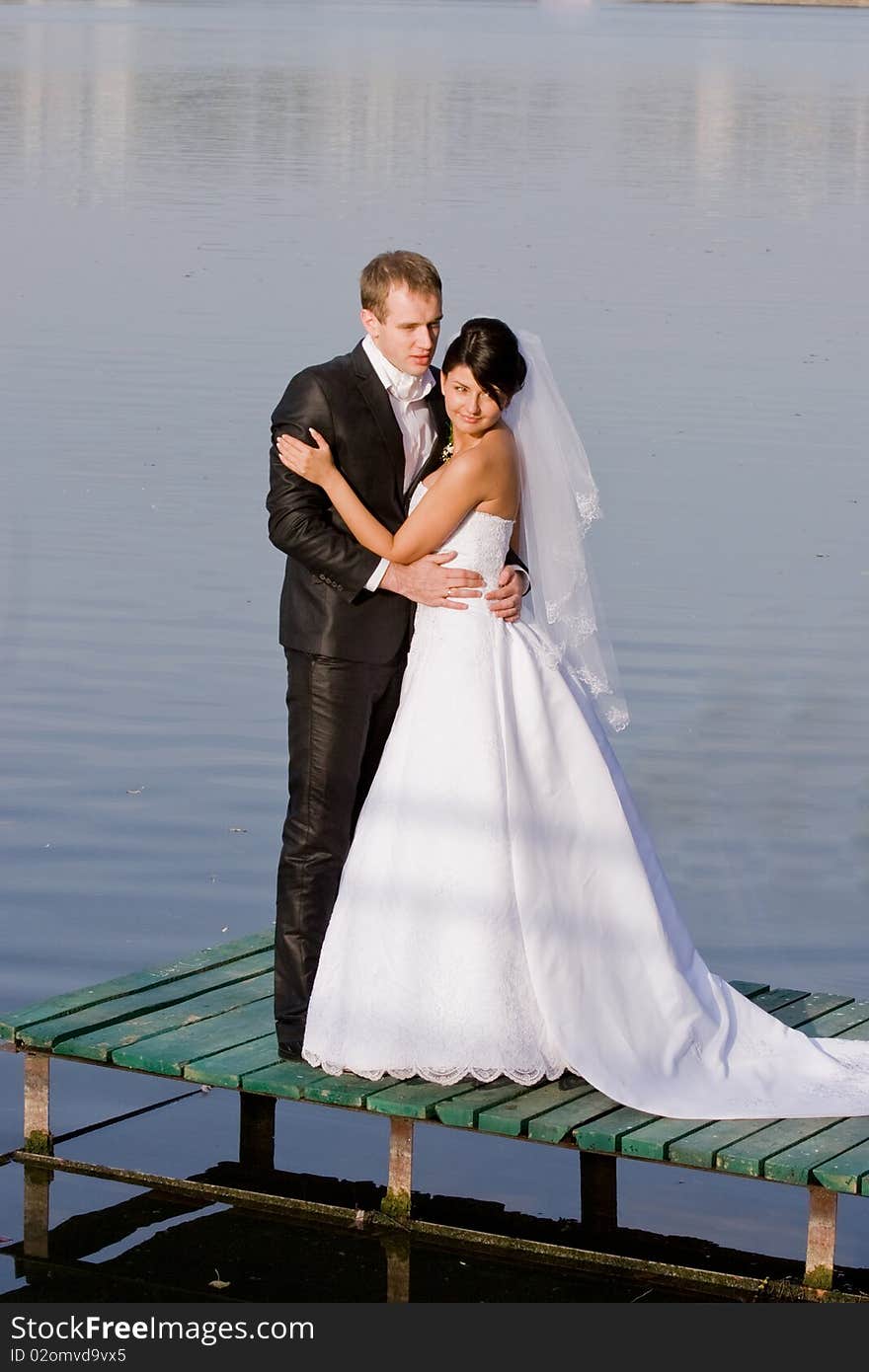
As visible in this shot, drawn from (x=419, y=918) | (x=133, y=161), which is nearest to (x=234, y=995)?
(x=419, y=918)

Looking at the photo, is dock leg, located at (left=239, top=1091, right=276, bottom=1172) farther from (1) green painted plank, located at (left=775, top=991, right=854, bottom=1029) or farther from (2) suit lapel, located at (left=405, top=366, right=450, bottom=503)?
(2) suit lapel, located at (left=405, top=366, right=450, bottom=503)

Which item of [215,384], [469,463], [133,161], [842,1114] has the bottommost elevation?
[842,1114]

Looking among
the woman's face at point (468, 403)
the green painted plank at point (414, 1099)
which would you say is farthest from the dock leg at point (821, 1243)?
the woman's face at point (468, 403)

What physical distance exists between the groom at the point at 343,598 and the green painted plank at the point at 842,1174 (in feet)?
4.32

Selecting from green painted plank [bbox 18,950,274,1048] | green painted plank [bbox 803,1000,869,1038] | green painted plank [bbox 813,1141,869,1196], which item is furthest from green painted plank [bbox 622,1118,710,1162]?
green painted plank [bbox 18,950,274,1048]

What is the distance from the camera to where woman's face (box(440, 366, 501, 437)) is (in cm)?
584

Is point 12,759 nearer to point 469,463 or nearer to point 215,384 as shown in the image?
point 469,463

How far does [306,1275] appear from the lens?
5.70 metres

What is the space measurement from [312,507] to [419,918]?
3.23 ft

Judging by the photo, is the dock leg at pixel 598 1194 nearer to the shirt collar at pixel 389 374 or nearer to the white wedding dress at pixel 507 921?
the white wedding dress at pixel 507 921

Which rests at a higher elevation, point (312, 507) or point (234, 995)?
point (312, 507)

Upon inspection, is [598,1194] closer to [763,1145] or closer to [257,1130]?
[763,1145]

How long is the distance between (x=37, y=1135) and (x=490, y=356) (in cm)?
219

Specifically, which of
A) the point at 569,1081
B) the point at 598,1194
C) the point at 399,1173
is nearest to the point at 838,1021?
the point at 598,1194
